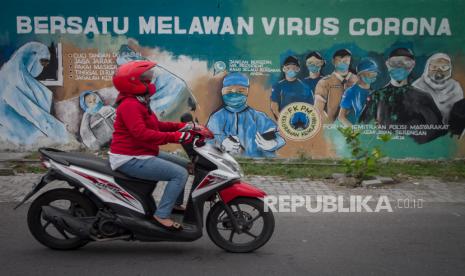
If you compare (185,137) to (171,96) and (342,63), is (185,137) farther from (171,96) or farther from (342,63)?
(342,63)

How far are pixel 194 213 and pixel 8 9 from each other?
6.59m

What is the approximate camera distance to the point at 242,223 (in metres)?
5.73

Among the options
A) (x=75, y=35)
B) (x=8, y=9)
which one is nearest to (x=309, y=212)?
(x=75, y=35)

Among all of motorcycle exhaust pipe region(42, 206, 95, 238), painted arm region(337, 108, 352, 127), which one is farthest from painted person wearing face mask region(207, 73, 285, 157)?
motorcycle exhaust pipe region(42, 206, 95, 238)

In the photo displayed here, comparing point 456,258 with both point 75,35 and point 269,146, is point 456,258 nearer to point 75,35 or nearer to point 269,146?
point 269,146

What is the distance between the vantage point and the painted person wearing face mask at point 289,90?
10.7m

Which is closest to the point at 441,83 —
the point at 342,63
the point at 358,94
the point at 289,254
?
the point at 358,94

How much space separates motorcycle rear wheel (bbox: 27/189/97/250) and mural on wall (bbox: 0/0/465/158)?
5.23 meters

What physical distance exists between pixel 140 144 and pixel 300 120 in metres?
5.64

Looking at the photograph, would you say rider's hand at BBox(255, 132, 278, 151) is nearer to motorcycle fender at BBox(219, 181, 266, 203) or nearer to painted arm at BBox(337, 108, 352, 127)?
painted arm at BBox(337, 108, 352, 127)

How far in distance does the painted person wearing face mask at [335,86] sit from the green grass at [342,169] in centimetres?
89

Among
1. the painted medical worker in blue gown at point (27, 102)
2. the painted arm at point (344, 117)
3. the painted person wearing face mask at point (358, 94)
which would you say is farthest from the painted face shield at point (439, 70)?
the painted medical worker in blue gown at point (27, 102)

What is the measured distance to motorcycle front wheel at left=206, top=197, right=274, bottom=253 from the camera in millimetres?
5707

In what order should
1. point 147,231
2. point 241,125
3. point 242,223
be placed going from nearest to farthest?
point 147,231 < point 242,223 < point 241,125
